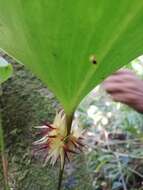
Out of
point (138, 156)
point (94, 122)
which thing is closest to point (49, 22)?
point (138, 156)

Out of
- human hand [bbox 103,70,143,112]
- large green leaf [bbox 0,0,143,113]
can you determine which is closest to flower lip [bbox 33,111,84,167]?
large green leaf [bbox 0,0,143,113]

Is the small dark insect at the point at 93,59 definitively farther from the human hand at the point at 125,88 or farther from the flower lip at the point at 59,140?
the human hand at the point at 125,88

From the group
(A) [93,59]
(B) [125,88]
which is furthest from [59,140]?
(B) [125,88]

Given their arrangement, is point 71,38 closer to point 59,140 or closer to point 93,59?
point 93,59

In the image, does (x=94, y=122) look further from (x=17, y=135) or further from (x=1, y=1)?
(x=1, y=1)

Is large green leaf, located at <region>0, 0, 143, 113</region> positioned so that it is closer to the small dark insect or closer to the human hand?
the small dark insect
